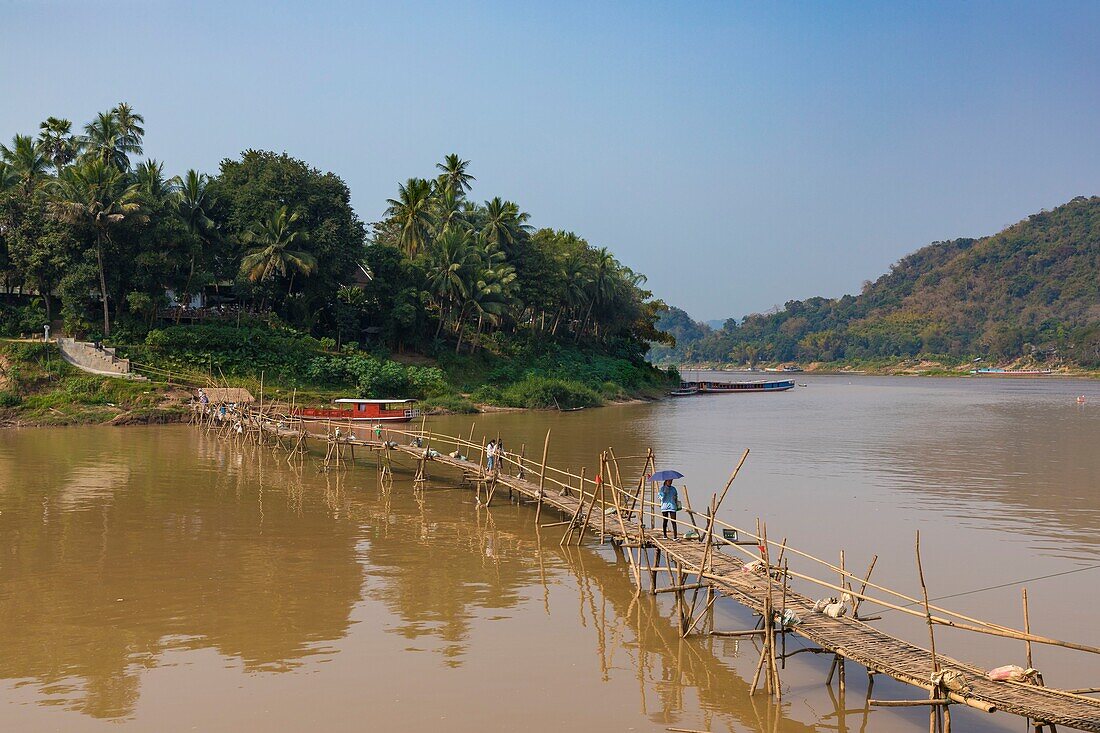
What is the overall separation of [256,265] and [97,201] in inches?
326

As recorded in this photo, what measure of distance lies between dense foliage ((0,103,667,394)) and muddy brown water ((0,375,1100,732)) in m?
13.8

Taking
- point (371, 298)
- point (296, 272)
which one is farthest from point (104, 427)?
point (371, 298)

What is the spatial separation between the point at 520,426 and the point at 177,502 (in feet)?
70.9

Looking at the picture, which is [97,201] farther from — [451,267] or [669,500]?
[669,500]

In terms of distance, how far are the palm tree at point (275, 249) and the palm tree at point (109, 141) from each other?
35.4ft

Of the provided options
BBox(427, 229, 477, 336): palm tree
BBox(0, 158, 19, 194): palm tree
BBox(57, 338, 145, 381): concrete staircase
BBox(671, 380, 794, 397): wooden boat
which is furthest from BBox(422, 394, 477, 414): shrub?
BBox(671, 380, 794, 397): wooden boat

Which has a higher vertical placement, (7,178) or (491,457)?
(7,178)

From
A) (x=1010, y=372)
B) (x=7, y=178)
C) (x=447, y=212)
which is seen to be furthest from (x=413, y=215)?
(x=1010, y=372)

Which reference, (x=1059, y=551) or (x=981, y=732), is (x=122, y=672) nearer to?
(x=981, y=732)

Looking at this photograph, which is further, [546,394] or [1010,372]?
[1010,372]

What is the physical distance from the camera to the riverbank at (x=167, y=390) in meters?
35.8

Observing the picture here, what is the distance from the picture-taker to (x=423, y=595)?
13.8 m

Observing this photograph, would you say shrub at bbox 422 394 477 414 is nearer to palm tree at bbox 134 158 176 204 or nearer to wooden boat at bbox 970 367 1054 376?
palm tree at bbox 134 158 176 204

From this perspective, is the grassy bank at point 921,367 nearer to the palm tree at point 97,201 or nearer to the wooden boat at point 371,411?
the wooden boat at point 371,411
